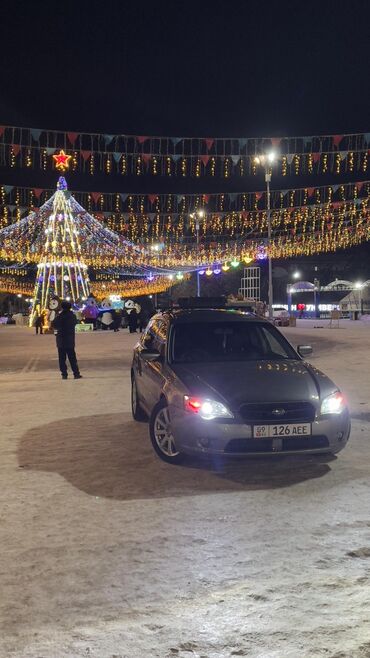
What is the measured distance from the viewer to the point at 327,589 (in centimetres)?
350

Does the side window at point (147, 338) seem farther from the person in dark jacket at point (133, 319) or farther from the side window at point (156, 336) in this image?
the person in dark jacket at point (133, 319)

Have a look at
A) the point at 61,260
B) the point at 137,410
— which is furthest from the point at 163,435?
the point at 61,260

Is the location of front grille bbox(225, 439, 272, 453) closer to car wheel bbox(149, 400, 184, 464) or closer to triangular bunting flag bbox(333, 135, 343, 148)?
car wheel bbox(149, 400, 184, 464)

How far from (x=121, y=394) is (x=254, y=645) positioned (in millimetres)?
8750

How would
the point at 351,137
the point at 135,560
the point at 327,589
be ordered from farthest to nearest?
the point at 351,137, the point at 135,560, the point at 327,589

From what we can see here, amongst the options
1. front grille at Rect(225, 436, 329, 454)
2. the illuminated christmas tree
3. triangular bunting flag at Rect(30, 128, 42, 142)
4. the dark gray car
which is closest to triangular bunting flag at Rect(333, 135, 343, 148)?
triangular bunting flag at Rect(30, 128, 42, 142)

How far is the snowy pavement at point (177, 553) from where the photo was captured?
3023 mm

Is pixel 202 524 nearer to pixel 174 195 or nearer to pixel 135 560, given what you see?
pixel 135 560

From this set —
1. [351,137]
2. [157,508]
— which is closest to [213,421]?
[157,508]

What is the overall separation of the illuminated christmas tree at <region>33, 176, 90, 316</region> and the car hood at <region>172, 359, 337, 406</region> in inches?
1344

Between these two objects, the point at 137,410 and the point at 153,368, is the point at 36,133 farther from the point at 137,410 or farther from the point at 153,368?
the point at 153,368

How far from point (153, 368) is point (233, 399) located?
1.71 m

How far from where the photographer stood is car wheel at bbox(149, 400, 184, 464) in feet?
19.9

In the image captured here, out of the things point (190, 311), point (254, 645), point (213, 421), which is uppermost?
point (190, 311)
